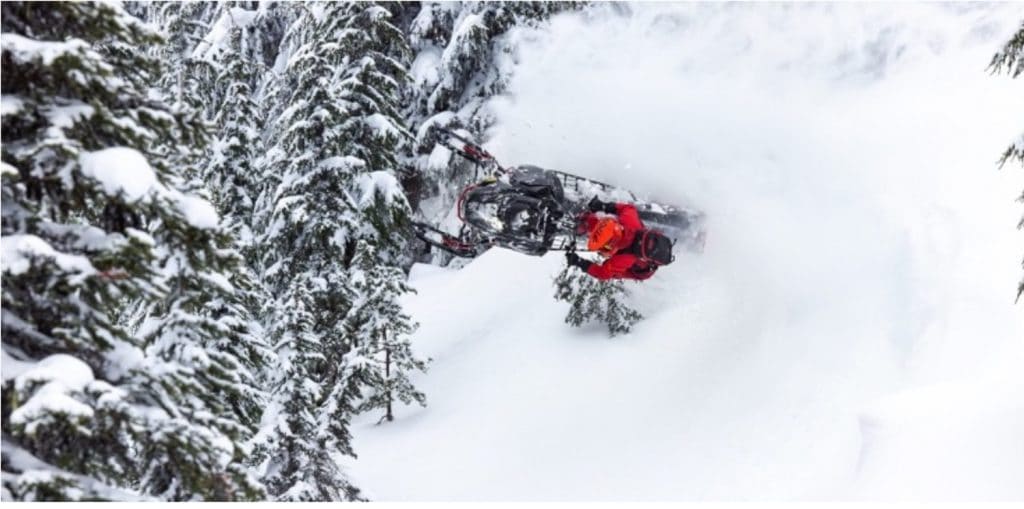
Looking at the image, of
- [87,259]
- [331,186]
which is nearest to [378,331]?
[331,186]

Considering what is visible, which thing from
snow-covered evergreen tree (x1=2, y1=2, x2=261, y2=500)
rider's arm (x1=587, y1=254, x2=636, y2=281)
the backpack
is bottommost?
snow-covered evergreen tree (x1=2, y1=2, x2=261, y2=500)

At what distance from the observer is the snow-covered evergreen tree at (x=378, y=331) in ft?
57.6

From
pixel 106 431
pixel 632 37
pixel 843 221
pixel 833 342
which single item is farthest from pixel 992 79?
pixel 106 431

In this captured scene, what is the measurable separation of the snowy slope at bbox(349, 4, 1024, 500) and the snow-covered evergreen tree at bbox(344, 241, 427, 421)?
1346mm

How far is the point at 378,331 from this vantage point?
19484mm

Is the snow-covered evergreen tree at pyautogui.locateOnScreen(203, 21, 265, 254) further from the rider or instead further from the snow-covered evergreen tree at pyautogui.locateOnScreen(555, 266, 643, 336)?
the snow-covered evergreen tree at pyautogui.locateOnScreen(555, 266, 643, 336)

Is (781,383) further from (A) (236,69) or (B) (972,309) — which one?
(A) (236,69)

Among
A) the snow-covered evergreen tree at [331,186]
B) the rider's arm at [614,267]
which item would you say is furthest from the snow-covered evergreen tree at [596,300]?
the snow-covered evergreen tree at [331,186]

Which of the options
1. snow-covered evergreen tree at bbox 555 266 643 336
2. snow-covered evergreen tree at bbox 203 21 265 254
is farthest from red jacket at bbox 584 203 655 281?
snow-covered evergreen tree at bbox 555 266 643 336

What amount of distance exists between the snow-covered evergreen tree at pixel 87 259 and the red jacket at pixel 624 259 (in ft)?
30.3

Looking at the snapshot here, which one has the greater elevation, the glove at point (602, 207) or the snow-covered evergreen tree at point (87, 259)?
the glove at point (602, 207)

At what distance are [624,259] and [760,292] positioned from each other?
7925 millimetres

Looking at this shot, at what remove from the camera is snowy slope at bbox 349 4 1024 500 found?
15.4 metres

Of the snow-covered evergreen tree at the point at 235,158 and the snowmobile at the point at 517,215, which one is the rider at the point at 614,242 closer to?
the snowmobile at the point at 517,215
